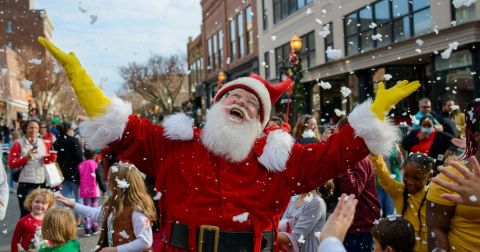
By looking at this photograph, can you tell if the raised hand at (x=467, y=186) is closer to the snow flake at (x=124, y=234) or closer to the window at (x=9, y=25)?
the snow flake at (x=124, y=234)

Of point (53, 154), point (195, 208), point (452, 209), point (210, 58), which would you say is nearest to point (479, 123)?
point (452, 209)

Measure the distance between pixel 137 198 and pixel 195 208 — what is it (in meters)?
1.35

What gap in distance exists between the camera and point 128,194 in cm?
407

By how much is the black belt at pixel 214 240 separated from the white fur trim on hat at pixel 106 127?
62 cm

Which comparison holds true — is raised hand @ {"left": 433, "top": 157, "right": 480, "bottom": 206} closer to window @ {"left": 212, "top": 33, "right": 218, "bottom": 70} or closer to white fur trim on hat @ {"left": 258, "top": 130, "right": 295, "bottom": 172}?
white fur trim on hat @ {"left": 258, "top": 130, "right": 295, "bottom": 172}

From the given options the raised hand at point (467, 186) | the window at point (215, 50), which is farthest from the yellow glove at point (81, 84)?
the window at point (215, 50)

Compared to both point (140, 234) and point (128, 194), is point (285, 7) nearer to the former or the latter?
point (128, 194)

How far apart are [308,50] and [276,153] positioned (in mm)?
18569

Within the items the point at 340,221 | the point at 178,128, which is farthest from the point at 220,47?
the point at 340,221

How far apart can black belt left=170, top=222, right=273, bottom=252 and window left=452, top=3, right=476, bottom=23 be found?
11656mm

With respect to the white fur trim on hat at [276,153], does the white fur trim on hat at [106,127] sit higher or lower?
higher

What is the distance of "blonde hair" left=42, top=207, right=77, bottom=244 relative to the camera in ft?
12.5

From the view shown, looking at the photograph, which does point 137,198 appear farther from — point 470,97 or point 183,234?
point 470,97

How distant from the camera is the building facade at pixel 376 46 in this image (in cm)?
1312
